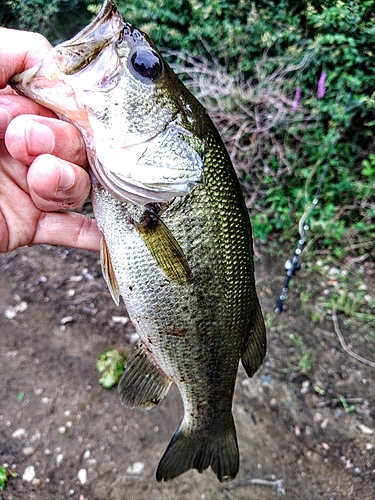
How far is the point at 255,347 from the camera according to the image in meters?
1.48

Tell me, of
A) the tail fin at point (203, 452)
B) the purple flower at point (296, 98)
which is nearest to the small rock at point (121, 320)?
the tail fin at point (203, 452)

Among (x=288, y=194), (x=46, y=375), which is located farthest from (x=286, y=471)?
(x=288, y=194)

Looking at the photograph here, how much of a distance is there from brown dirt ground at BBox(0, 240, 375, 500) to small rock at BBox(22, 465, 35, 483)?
2cm

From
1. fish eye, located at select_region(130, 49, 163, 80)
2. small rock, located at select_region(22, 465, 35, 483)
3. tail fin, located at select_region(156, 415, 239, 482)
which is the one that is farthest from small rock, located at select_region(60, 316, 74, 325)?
fish eye, located at select_region(130, 49, 163, 80)

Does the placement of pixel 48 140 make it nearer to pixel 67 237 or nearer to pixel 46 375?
pixel 67 237

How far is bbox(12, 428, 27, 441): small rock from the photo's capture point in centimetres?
230

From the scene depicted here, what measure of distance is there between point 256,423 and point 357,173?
9.04 ft

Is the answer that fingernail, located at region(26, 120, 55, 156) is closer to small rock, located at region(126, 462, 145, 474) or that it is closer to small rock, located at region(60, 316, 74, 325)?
small rock, located at region(126, 462, 145, 474)

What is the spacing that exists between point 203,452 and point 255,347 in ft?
1.65

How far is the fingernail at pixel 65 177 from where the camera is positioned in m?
1.10

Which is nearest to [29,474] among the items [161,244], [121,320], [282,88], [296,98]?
[121,320]

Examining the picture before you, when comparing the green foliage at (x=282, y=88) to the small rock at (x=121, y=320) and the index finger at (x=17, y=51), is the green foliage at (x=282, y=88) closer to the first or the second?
the small rock at (x=121, y=320)

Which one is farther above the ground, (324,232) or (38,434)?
(38,434)

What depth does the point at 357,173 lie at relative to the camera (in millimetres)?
4027
